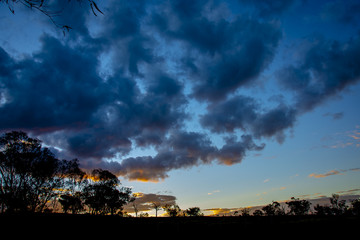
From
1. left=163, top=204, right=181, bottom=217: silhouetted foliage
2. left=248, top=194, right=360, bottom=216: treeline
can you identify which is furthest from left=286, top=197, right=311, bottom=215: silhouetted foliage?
left=163, top=204, right=181, bottom=217: silhouetted foliage

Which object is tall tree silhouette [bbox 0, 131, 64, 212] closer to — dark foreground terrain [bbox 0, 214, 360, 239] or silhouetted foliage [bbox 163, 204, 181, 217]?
dark foreground terrain [bbox 0, 214, 360, 239]

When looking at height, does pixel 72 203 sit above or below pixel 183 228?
above

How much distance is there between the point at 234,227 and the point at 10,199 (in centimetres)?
3814

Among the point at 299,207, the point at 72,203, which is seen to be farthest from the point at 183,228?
the point at 299,207

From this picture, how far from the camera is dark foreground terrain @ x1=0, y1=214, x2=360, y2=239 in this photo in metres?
13.3

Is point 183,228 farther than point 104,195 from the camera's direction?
No

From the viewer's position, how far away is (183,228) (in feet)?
52.6

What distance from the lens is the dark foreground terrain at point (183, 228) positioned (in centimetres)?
1327

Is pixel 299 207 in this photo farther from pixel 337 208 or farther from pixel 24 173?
pixel 24 173

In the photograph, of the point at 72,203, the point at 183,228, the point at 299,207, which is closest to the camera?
the point at 183,228

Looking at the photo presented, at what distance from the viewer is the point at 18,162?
33719 millimetres

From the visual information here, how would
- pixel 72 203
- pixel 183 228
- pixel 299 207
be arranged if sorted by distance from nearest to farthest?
pixel 183 228 → pixel 72 203 → pixel 299 207

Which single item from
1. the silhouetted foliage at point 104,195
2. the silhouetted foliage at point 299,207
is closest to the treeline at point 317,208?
the silhouetted foliage at point 299,207

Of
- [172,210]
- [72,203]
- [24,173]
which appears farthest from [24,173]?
[172,210]
